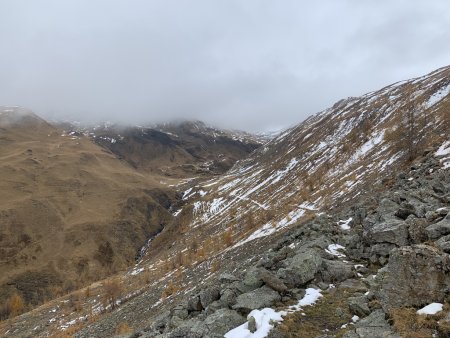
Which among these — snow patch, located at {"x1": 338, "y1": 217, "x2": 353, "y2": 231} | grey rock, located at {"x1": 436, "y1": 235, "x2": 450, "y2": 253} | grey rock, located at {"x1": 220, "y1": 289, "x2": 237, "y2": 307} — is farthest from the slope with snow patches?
grey rock, located at {"x1": 220, "y1": 289, "x2": 237, "y2": 307}

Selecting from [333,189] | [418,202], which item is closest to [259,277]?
[418,202]

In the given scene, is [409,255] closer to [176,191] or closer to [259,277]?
[259,277]

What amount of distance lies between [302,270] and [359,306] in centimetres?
407

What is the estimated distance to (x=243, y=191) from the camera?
125125 mm

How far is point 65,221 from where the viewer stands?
142000 mm

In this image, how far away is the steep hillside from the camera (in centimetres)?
11050

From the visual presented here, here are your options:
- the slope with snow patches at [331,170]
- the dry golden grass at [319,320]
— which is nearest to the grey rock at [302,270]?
the dry golden grass at [319,320]

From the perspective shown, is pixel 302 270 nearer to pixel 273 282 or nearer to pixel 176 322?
pixel 273 282

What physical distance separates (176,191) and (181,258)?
125 m

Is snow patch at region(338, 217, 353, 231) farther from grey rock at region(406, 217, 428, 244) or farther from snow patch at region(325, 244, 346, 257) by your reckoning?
grey rock at region(406, 217, 428, 244)

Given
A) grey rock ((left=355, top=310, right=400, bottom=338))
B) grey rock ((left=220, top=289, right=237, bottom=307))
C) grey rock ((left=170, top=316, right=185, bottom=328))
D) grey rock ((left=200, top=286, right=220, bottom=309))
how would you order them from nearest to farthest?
grey rock ((left=355, top=310, right=400, bottom=338)) < grey rock ((left=220, top=289, right=237, bottom=307)) < grey rock ((left=170, top=316, right=185, bottom=328)) < grey rock ((left=200, top=286, right=220, bottom=309))

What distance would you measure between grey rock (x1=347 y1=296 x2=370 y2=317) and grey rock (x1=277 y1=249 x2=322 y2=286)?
305cm

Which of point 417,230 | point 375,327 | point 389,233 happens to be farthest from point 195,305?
point 417,230

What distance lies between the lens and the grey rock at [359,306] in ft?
43.1
